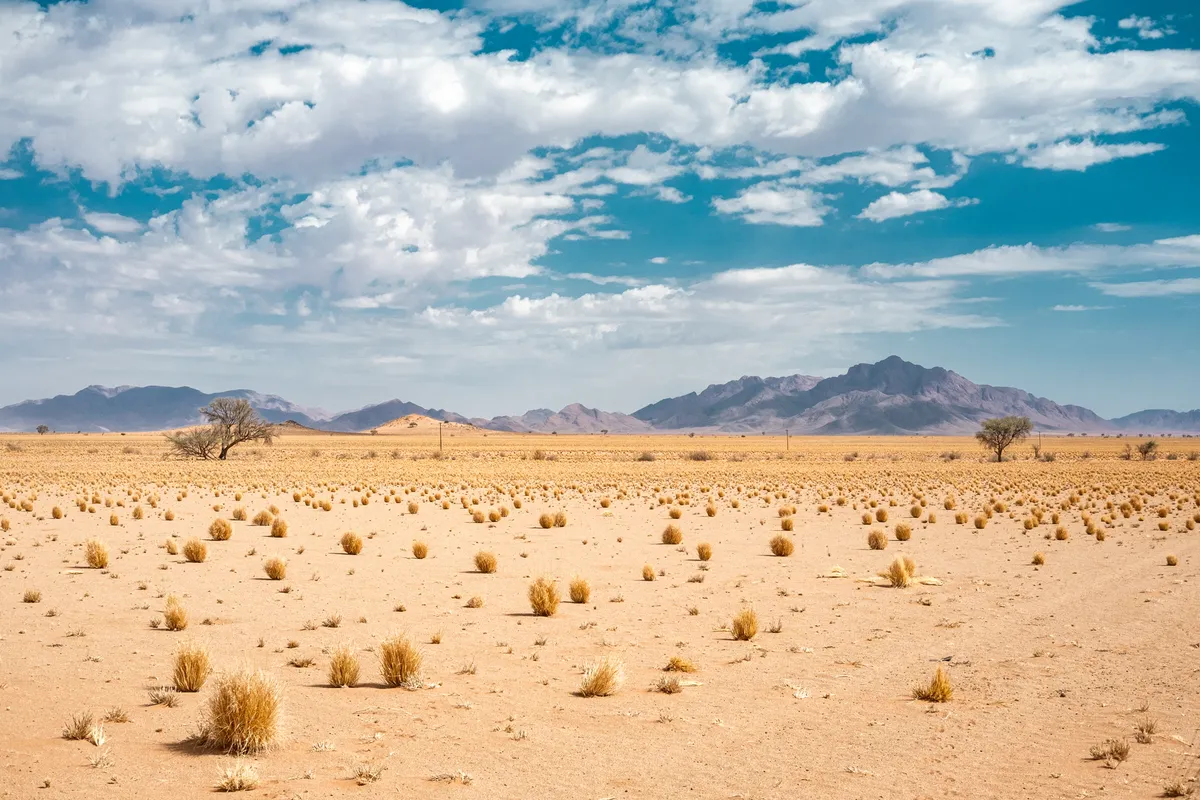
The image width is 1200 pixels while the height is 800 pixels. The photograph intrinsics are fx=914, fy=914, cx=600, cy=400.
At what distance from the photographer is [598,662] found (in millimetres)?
11398

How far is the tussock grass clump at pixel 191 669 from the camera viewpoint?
10312 millimetres

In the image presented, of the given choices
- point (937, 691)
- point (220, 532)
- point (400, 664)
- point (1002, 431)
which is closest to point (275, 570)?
point (220, 532)

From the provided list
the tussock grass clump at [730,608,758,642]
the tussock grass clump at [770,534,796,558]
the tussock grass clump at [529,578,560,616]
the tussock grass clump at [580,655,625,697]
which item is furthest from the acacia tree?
the tussock grass clump at [580,655,625,697]

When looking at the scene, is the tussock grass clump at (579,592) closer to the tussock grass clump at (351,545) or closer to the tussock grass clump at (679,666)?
the tussock grass clump at (679,666)

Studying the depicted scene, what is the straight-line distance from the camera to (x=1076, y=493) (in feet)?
140

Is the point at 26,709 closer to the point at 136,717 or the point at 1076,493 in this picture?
the point at 136,717

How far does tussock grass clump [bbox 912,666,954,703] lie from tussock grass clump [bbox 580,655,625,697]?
11.4 ft

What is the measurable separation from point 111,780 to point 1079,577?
62.3 ft

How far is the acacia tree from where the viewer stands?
263 feet

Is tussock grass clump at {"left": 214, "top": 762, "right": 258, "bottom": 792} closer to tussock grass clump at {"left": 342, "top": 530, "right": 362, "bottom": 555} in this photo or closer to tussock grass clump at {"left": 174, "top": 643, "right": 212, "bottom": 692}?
tussock grass clump at {"left": 174, "top": 643, "right": 212, "bottom": 692}

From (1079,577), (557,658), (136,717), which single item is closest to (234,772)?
(136,717)

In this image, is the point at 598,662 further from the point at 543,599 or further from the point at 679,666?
the point at 543,599

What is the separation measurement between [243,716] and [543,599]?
771cm

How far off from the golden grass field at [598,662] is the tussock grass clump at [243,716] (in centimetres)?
3
